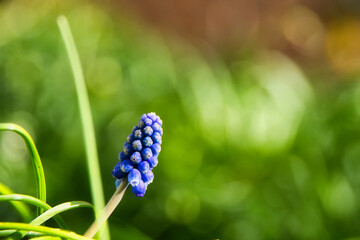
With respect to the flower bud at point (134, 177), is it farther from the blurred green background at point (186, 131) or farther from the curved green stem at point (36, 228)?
the blurred green background at point (186, 131)

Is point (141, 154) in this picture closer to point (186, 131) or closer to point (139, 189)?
point (139, 189)

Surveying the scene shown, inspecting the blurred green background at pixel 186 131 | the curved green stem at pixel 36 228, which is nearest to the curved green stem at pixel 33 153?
the curved green stem at pixel 36 228

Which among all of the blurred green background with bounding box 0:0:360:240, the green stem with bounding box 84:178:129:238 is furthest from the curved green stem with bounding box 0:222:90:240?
the blurred green background with bounding box 0:0:360:240

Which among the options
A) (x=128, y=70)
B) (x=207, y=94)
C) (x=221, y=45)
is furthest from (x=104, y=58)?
(x=221, y=45)

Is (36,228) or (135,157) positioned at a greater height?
(135,157)

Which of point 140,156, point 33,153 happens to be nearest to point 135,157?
point 140,156

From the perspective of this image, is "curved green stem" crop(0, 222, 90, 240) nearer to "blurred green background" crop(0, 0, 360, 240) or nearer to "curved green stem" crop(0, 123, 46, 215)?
"curved green stem" crop(0, 123, 46, 215)
